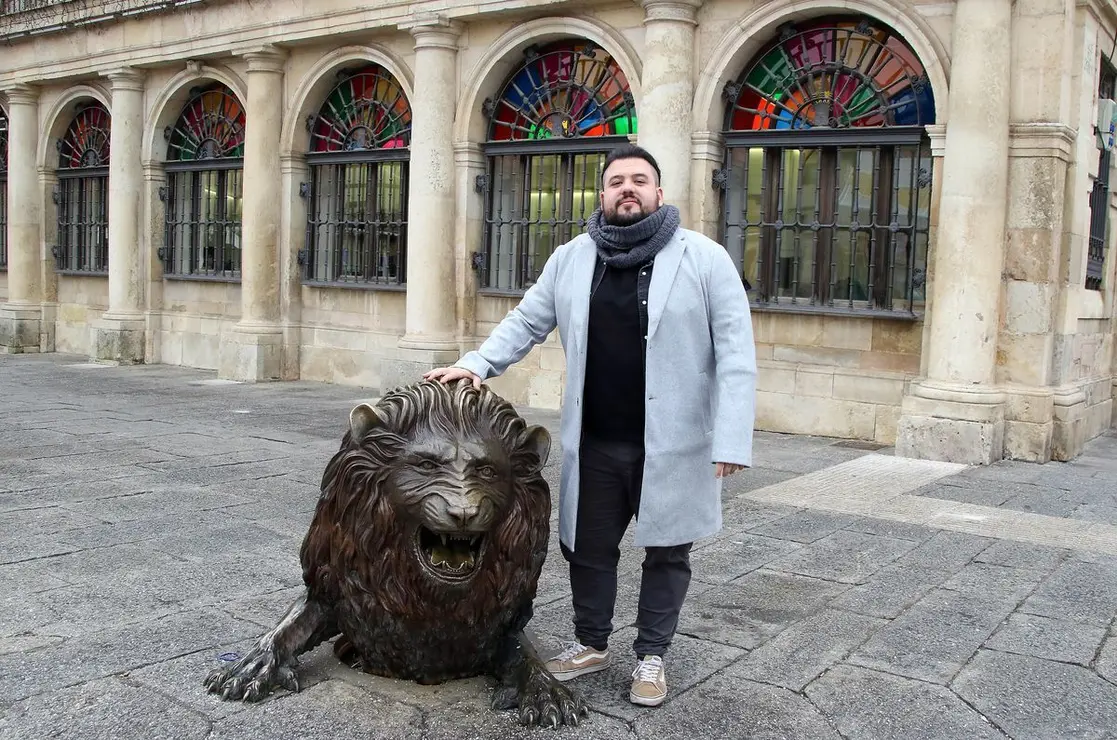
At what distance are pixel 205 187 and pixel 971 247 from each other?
10.5m

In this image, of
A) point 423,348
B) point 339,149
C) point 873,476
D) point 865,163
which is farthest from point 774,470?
point 339,149

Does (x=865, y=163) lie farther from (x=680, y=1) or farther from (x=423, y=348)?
(x=423, y=348)

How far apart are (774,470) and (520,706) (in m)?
5.35

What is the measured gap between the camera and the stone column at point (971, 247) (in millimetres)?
9062

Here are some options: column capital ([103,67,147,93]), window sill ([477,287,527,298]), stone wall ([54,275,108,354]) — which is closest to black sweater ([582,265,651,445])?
window sill ([477,287,527,298])

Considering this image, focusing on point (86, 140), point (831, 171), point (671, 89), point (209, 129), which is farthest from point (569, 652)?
point (86, 140)

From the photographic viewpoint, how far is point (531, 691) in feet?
11.7

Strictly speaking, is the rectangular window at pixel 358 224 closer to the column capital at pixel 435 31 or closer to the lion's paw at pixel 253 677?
the column capital at pixel 435 31

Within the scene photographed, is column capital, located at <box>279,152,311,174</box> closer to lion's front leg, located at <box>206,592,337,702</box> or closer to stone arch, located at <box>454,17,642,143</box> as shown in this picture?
stone arch, located at <box>454,17,642,143</box>

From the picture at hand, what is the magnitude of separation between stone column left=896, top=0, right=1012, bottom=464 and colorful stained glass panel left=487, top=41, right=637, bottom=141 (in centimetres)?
345

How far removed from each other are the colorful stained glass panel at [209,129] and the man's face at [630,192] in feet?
39.7

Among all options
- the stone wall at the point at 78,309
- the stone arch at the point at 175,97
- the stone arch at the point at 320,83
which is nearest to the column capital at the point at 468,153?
the stone arch at the point at 320,83

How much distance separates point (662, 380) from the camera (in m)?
3.74

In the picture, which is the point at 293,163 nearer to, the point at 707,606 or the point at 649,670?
the point at 707,606
